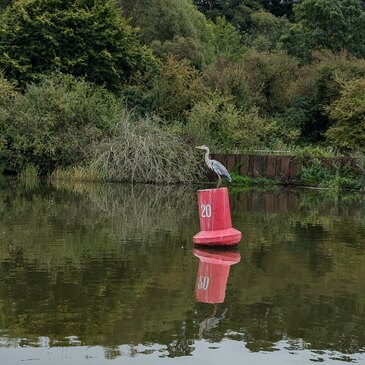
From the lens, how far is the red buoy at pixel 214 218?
1402 centimetres

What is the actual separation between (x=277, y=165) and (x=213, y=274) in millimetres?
22873

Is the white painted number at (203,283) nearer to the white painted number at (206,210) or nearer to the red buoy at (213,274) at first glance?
the red buoy at (213,274)

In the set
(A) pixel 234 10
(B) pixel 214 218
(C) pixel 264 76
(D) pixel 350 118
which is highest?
(A) pixel 234 10

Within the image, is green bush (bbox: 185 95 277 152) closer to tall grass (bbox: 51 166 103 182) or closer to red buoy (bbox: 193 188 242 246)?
tall grass (bbox: 51 166 103 182)

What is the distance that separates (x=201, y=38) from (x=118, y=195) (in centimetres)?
3688

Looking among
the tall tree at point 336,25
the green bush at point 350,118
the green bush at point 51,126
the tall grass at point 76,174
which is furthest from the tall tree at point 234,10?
the tall grass at point 76,174

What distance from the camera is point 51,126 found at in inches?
1362

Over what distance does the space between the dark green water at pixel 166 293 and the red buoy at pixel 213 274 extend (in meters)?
0.12

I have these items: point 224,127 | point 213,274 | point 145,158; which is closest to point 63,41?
point 224,127

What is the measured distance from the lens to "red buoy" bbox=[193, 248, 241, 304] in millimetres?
9895

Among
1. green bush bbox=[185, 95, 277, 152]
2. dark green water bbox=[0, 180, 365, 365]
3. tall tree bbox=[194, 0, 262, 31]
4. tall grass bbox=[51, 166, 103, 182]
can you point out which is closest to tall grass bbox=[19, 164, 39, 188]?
tall grass bbox=[51, 166, 103, 182]

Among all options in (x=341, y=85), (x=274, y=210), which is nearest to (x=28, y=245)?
(x=274, y=210)

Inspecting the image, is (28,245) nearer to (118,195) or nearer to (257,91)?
(118,195)

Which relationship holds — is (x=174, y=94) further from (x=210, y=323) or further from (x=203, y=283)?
(x=210, y=323)
